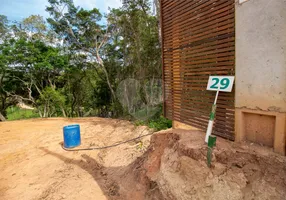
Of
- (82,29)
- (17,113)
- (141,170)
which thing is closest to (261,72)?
(141,170)

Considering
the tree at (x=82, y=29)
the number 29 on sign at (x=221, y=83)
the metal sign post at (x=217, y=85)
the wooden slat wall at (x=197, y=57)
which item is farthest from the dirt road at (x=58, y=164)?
the tree at (x=82, y=29)

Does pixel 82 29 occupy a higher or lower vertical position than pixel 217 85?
higher

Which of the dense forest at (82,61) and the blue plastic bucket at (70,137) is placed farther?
the dense forest at (82,61)

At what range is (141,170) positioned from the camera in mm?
2596

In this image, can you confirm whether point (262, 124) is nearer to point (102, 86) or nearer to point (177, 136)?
point (177, 136)

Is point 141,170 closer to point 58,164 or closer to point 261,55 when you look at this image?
point 58,164

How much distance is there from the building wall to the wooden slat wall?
13 centimetres

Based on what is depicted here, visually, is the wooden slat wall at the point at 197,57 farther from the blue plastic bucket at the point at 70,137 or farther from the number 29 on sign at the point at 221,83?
the blue plastic bucket at the point at 70,137

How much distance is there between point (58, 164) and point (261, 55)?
3884 mm

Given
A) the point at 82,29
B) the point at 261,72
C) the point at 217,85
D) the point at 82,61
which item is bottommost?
the point at 217,85

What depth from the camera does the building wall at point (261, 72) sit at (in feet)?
5.07

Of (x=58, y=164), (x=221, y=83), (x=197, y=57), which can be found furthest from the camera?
(x=58, y=164)

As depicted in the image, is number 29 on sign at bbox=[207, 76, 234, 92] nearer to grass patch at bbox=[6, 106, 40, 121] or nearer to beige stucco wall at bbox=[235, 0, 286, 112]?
beige stucco wall at bbox=[235, 0, 286, 112]

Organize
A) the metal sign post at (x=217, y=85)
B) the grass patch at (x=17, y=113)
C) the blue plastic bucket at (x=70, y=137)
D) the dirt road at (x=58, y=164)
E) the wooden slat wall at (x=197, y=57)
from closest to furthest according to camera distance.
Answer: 1. the metal sign post at (x=217, y=85)
2. the wooden slat wall at (x=197, y=57)
3. the dirt road at (x=58, y=164)
4. the blue plastic bucket at (x=70, y=137)
5. the grass patch at (x=17, y=113)
